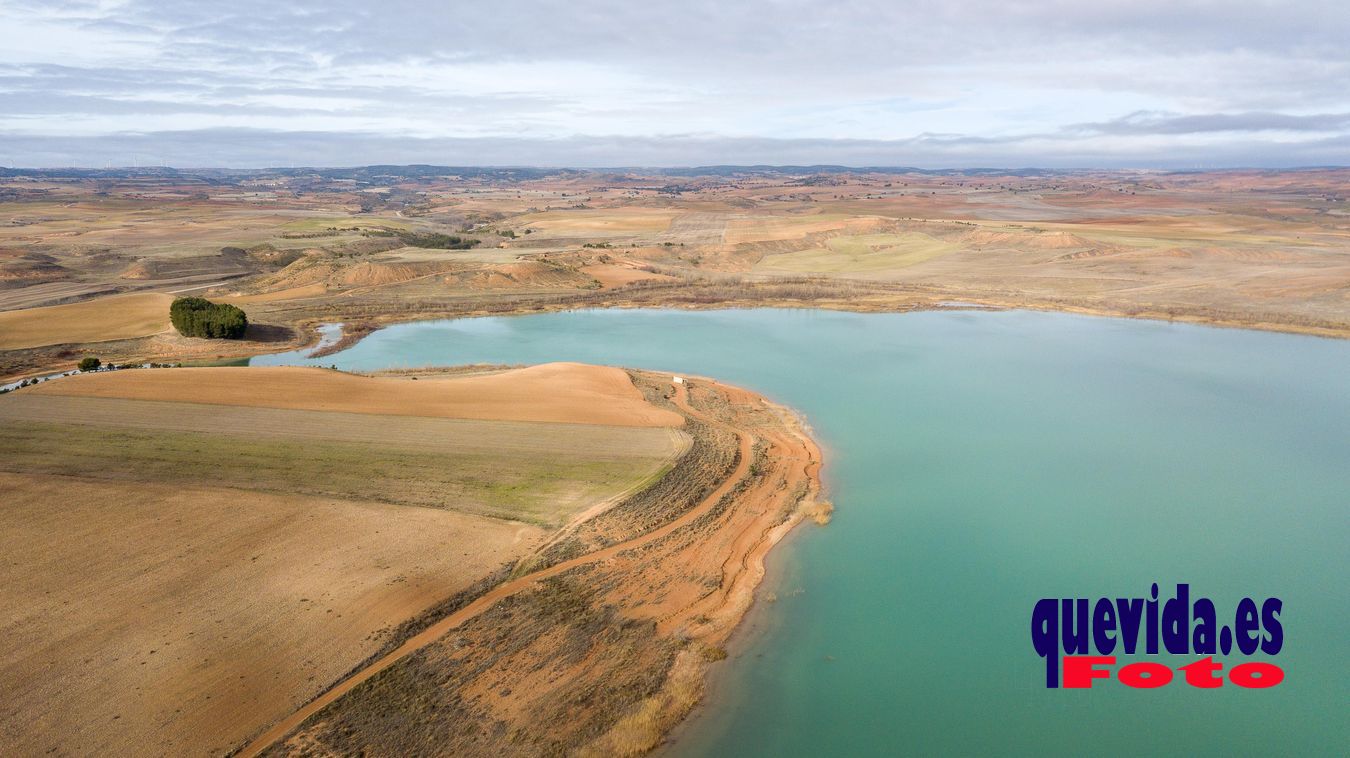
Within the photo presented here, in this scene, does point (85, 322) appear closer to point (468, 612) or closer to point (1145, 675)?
point (468, 612)

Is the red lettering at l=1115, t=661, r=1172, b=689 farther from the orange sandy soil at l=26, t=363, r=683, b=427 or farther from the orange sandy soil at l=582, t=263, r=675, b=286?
the orange sandy soil at l=582, t=263, r=675, b=286

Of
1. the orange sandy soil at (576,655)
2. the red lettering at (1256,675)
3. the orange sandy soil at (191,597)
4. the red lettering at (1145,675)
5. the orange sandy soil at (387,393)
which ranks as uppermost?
the orange sandy soil at (387,393)

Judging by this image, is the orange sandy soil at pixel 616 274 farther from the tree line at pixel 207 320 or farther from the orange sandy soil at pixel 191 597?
the orange sandy soil at pixel 191 597

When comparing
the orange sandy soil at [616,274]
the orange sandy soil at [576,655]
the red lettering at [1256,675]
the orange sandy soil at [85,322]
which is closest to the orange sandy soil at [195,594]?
the orange sandy soil at [576,655]

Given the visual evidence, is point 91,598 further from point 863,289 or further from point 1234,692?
point 863,289

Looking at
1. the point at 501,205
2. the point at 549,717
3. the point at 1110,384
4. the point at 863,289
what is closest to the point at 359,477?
the point at 549,717

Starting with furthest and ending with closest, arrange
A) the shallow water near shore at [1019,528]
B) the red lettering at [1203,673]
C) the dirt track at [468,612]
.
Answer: the red lettering at [1203,673] → the shallow water near shore at [1019,528] → the dirt track at [468,612]
